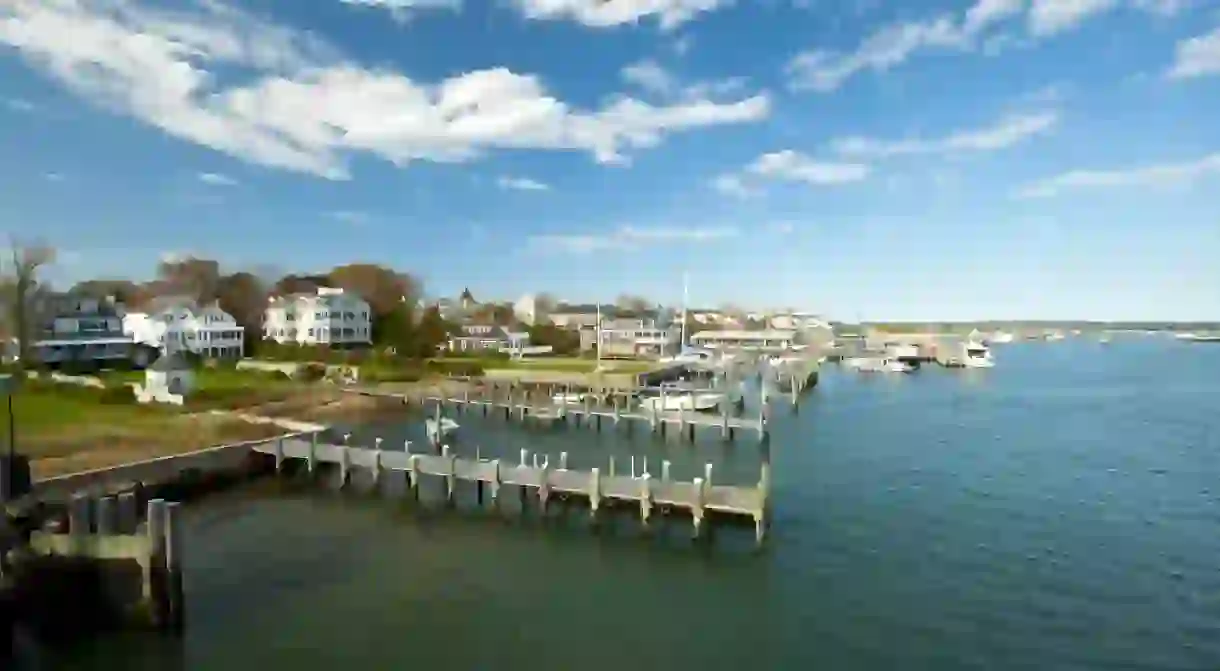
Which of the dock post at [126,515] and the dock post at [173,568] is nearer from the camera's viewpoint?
the dock post at [173,568]

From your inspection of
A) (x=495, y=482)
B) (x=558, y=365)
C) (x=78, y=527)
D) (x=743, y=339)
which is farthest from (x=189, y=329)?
(x=743, y=339)

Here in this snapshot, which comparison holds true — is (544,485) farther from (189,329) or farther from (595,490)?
(189,329)

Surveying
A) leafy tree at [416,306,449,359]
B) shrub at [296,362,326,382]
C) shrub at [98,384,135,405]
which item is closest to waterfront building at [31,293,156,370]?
shrub at [296,362,326,382]

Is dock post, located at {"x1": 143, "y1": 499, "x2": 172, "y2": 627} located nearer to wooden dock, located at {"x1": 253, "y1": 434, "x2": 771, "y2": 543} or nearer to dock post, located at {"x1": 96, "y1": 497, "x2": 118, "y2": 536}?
dock post, located at {"x1": 96, "y1": 497, "x2": 118, "y2": 536}

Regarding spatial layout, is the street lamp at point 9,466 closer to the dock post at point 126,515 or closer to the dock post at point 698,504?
the dock post at point 126,515

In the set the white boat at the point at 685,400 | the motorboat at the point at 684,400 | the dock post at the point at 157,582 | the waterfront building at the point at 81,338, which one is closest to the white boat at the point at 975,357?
the motorboat at the point at 684,400

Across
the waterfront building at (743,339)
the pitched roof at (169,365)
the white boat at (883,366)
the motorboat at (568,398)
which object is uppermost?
the pitched roof at (169,365)

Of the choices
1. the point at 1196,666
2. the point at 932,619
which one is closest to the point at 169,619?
the point at 932,619
